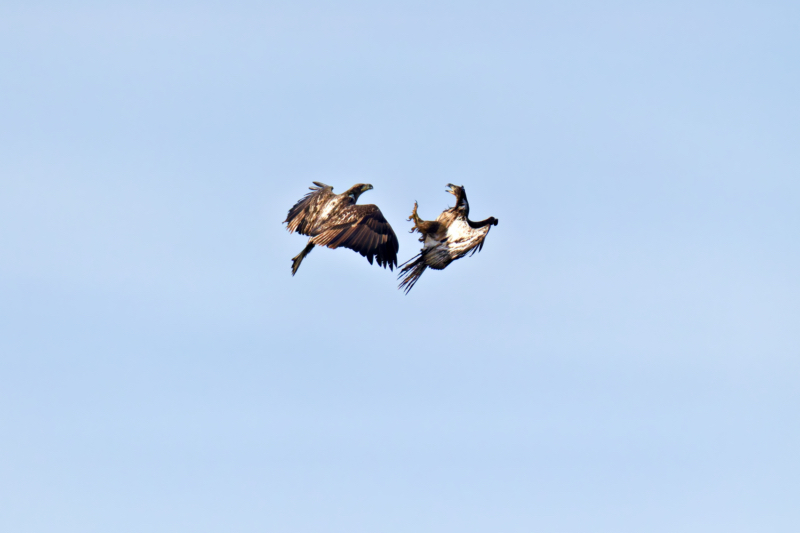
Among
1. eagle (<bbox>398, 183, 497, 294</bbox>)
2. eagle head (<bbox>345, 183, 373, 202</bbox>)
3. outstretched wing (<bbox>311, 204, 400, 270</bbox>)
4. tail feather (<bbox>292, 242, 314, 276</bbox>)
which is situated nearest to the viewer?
eagle (<bbox>398, 183, 497, 294</bbox>)

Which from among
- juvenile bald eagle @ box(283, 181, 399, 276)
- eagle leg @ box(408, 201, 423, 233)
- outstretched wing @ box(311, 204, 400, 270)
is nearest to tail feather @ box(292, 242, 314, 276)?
juvenile bald eagle @ box(283, 181, 399, 276)

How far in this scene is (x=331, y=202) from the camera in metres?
30.1

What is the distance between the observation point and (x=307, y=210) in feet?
102

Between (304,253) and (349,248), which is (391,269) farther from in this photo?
(304,253)

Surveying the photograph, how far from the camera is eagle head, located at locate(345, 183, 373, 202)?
29984 mm

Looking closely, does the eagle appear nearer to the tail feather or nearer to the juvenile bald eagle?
the juvenile bald eagle

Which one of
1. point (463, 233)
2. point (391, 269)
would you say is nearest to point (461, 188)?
point (463, 233)

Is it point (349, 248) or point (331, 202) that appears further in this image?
point (331, 202)

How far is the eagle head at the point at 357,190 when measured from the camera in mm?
29984

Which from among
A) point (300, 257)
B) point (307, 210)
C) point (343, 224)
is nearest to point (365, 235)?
point (343, 224)

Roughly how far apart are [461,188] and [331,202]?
9.31 m

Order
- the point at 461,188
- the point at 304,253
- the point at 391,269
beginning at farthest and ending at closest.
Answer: the point at 304,253 < the point at 391,269 < the point at 461,188

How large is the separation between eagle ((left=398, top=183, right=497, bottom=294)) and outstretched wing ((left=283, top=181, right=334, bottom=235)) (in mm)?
8834

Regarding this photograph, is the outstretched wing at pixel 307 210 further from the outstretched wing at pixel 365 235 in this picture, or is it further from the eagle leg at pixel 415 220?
the eagle leg at pixel 415 220
